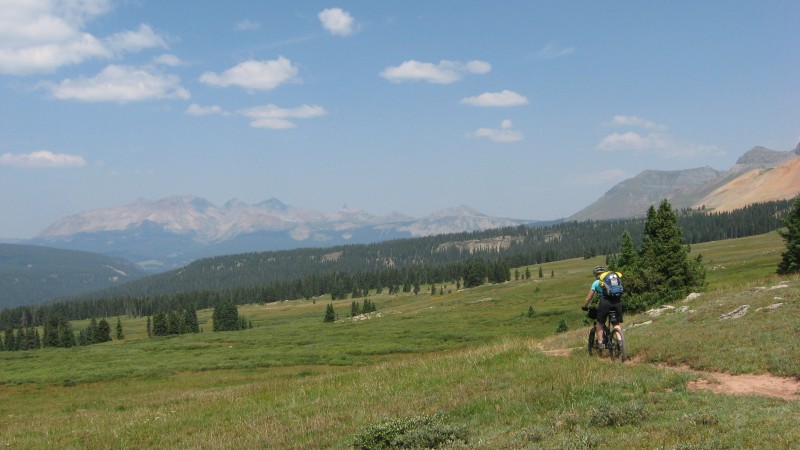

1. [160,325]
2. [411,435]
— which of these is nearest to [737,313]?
[411,435]

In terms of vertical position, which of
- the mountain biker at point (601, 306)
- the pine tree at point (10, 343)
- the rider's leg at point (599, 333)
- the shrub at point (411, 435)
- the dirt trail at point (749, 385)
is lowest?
the pine tree at point (10, 343)

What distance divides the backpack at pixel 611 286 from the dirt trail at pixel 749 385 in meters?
3.90

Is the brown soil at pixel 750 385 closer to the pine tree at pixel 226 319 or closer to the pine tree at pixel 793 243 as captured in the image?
the pine tree at pixel 793 243

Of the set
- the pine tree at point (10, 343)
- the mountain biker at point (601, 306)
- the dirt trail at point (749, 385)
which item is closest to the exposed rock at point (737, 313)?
the mountain biker at point (601, 306)

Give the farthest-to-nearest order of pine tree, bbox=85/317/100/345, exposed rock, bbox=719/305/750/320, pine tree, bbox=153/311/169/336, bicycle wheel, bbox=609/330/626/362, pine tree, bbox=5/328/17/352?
1. pine tree, bbox=5/328/17/352
2. pine tree, bbox=153/311/169/336
3. pine tree, bbox=85/317/100/345
4. exposed rock, bbox=719/305/750/320
5. bicycle wheel, bbox=609/330/626/362

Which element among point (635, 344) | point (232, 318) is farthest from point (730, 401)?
point (232, 318)

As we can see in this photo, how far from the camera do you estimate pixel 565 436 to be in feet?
32.0

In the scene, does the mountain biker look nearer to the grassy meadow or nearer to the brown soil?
the grassy meadow

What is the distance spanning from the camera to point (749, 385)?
43.4 feet

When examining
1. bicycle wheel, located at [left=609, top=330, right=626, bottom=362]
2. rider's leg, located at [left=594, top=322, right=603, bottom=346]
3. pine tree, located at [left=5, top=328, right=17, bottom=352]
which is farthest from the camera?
pine tree, located at [left=5, top=328, right=17, bottom=352]

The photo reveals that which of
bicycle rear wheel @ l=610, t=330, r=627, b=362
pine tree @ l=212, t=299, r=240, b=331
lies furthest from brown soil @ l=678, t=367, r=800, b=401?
pine tree @ l=212, t=299, r=240, b=331

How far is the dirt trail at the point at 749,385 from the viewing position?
1236 cm

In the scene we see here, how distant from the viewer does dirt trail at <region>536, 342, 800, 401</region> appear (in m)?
12.4

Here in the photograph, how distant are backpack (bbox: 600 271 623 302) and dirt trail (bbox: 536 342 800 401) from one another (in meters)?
3.90
